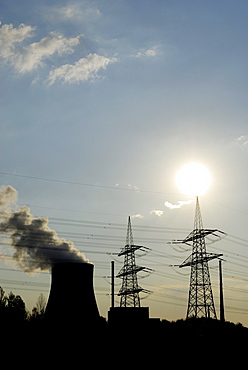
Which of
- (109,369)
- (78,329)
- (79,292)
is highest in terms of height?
(79,292)

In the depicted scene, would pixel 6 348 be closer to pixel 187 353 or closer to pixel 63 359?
pixel 63 359

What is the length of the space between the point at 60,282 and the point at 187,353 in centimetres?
1027

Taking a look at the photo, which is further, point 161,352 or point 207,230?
point 207,230

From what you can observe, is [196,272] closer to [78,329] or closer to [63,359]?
[78,329]

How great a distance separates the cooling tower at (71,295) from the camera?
111 ft

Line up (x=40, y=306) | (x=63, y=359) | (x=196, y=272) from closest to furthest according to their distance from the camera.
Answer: (x=63, y=359), (x=196, y=272), (x=40, y=306)

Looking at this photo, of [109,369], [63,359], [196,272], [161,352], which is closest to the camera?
[109,369]

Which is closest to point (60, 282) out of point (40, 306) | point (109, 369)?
point (109, 369)

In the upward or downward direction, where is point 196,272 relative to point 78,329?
upward

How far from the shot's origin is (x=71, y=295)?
3384 cm

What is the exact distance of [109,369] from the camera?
93.0ft

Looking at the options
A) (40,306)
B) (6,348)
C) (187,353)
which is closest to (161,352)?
(187,353)

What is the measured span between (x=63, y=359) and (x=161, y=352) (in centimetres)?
714

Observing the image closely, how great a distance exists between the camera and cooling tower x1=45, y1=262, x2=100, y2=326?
111ft
